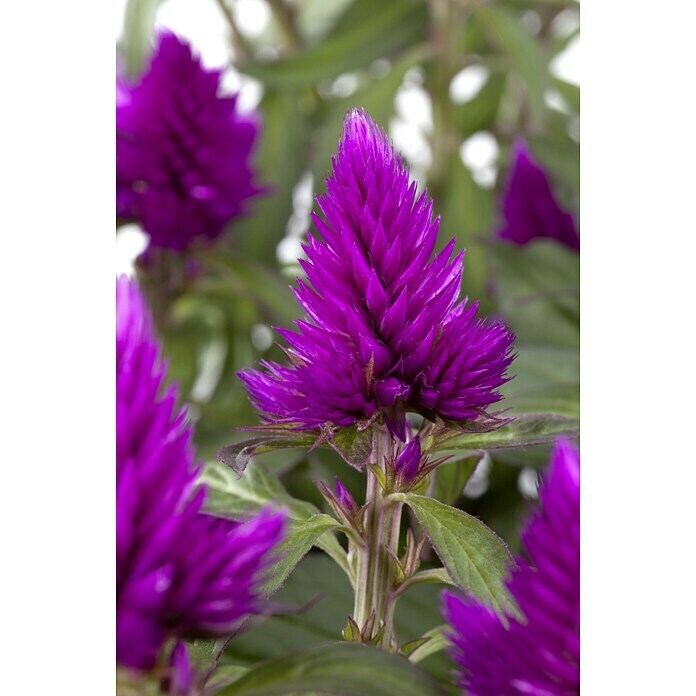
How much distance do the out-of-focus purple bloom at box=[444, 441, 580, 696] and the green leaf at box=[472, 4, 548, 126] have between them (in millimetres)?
309

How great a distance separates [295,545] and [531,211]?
33 centimetres

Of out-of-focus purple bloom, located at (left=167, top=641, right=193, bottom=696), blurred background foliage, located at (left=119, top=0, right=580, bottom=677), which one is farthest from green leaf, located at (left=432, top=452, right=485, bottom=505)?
out-of-focus purple bloom, located at (left=167, top=641, right=193, bottom=696)

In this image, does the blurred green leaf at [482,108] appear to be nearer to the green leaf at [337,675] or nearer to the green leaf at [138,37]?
the green leaf at [138,37]

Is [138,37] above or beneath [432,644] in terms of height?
above

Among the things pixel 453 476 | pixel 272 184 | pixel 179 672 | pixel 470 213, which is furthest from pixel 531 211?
pixel 179 672

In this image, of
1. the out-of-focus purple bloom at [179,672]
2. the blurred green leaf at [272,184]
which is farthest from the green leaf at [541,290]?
the out-of-focus purple bloom at [179,672]

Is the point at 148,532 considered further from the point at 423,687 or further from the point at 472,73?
the point at 472,73

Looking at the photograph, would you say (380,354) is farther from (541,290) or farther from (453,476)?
(541,290)

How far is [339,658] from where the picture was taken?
26 cm

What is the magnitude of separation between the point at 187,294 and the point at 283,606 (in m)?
0.22

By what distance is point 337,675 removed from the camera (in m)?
0.25

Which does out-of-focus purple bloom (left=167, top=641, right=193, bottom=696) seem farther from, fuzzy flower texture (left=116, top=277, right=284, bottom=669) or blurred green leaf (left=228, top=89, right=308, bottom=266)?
blurred green leaf (left=228, top=89, right=308, bottom=266)

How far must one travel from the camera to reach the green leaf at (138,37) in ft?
1.46

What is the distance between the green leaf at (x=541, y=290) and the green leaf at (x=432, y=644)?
0.17 meters
